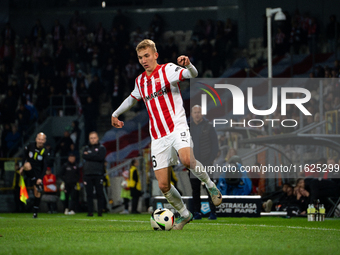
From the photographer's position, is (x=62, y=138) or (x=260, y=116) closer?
(x=260, y=116)

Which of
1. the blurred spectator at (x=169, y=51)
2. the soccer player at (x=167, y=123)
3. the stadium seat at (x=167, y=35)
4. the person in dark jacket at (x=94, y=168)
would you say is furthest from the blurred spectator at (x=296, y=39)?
the soccer player at (x=167, y=123)

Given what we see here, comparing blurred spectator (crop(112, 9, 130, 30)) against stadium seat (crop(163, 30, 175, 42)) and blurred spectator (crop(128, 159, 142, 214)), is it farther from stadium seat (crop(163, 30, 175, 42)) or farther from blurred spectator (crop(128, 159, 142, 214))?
blurred spectator (crop(128, 159, 142, 214))

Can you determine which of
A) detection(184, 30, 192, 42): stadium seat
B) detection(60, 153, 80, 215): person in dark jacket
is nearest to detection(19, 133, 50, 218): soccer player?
detection(60, 153, 80, 215): person in dark jacket

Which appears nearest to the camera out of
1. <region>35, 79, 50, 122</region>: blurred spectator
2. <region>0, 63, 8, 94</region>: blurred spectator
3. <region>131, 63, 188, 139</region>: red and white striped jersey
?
<region>131, 63, 188, 139</region>: red and white striped jersey

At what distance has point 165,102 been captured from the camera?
22.5ft

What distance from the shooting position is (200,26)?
80.7 ft

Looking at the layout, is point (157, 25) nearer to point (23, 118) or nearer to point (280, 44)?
point (280, 44)

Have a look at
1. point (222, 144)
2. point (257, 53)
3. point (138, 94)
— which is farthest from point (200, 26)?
point (138, 94)

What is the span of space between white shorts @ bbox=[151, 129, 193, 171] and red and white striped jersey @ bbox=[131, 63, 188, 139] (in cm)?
7

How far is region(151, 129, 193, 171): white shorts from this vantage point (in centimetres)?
668

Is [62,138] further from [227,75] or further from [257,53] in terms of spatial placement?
[257,53]

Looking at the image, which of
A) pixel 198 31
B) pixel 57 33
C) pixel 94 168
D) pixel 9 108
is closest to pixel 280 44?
pixel 198 31

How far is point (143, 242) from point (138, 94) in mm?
2562

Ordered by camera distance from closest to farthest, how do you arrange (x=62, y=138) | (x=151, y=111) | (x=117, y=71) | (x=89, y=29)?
(x=151, y=111) < (x=62, y=138) < (x=117, y=71) < (x=89, y=29)
